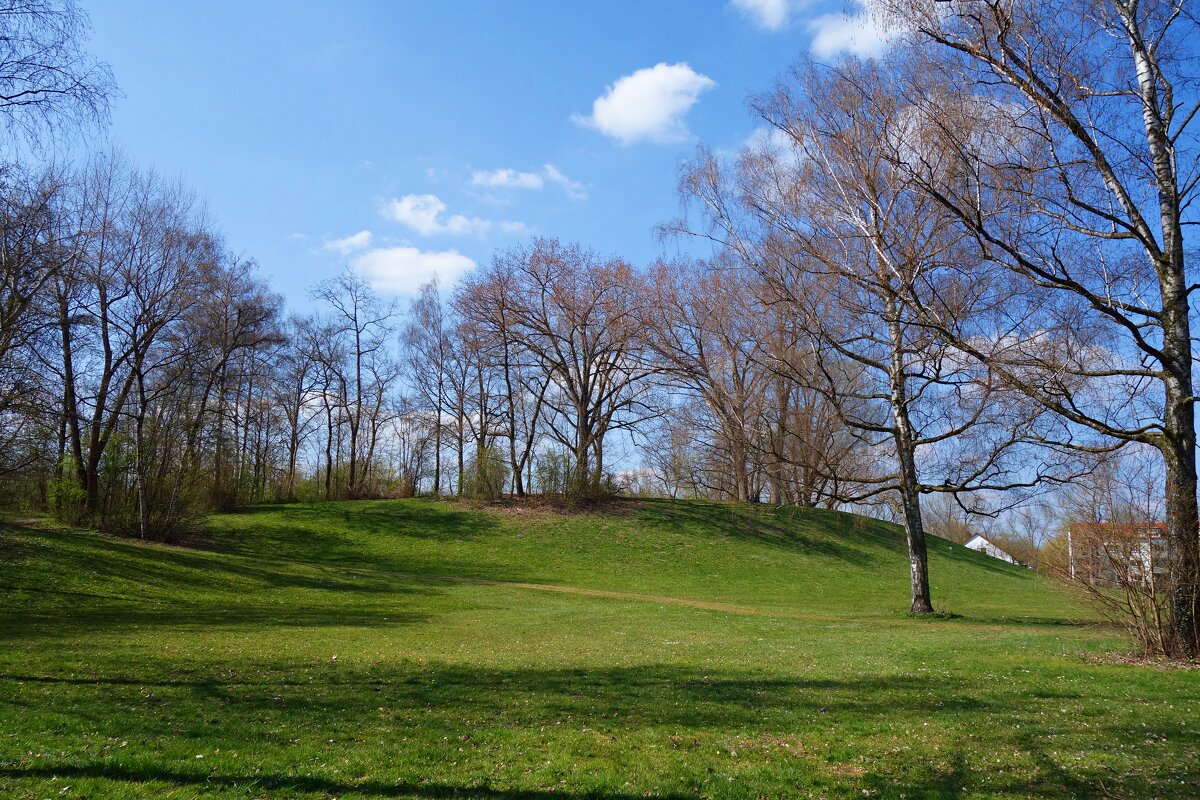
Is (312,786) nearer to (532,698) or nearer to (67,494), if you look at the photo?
(532,698)

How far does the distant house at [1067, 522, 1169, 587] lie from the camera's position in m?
10.3

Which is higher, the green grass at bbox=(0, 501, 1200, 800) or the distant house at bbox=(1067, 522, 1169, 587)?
the distant house at bbox=(1067, 522, 1169, 587)

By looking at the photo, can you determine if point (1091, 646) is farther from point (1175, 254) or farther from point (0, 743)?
point (0, 743)

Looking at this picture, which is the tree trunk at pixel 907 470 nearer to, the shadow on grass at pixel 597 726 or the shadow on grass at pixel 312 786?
the shadow on grass at pixel 597 726

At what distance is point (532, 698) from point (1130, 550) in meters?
8.87

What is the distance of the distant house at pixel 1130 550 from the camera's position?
10.3 metres

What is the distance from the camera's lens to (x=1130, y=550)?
34.0ft

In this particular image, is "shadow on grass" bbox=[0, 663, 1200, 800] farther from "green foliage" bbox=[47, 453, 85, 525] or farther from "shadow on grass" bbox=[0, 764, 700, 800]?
"green foliage" bbox=[47, 453, 85, 525]

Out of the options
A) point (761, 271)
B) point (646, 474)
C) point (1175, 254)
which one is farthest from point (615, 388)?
point (1175, 254)

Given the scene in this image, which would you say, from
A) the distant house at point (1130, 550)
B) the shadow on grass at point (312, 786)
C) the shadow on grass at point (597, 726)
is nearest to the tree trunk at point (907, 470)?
the distant house at point (1130, 550)

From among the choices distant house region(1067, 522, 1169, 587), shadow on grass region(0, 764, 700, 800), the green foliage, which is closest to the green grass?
shadow on grass region(0, 764, 700, 800)

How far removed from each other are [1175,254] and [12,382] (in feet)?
79.1

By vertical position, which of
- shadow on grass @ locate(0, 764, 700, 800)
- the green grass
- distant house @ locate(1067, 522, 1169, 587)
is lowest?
the green grass

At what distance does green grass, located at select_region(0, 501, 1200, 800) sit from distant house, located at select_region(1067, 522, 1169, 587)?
4.31ft
